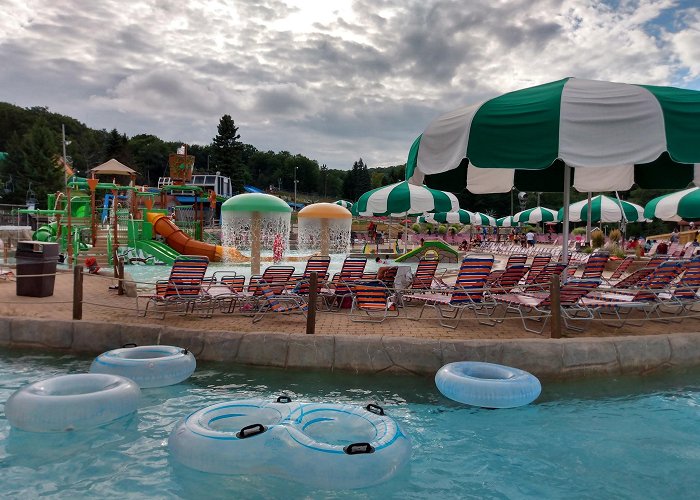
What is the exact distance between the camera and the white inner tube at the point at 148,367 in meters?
5.45

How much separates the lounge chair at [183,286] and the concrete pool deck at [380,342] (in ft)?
1.11

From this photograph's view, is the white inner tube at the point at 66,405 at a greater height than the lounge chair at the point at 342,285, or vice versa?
the lounge chair at the point at 342,285

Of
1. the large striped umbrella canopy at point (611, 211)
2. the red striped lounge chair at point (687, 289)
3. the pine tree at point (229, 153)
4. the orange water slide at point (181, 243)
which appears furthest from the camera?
the pine tree at point (229, 153)

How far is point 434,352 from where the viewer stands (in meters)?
5.97

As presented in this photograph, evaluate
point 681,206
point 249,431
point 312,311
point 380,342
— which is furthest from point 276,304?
point 681,206

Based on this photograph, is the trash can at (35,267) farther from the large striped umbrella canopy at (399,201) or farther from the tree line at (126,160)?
the tree line at (126,160)

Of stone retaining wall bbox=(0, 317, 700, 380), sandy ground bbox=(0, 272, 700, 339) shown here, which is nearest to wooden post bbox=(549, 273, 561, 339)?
stone retaining wall bbox=(0, 317, 700, 380)

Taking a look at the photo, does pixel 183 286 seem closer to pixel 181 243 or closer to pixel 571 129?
pixel 571 129

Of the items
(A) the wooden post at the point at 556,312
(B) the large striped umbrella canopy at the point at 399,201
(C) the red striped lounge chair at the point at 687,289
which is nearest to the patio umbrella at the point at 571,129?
(A) the wooden post at the point at 556,312

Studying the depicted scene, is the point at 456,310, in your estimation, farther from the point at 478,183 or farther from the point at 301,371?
the point at 301,371

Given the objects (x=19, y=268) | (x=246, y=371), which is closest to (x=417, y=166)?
(x=246, y=371)

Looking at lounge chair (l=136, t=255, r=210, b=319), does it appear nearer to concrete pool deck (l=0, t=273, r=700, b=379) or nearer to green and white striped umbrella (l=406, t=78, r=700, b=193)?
concrete pool deck (l=0, t=273, r=700, b=379)

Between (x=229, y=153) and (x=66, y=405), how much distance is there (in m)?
66.4

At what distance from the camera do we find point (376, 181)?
12094 cm
